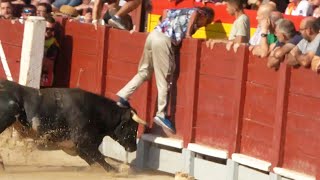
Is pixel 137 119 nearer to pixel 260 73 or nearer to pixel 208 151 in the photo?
pixel 208 151

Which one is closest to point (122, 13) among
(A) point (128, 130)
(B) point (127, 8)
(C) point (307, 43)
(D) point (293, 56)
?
(B) point (127, 8)

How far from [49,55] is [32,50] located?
12.4 inches

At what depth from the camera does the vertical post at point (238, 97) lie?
848 centimetres

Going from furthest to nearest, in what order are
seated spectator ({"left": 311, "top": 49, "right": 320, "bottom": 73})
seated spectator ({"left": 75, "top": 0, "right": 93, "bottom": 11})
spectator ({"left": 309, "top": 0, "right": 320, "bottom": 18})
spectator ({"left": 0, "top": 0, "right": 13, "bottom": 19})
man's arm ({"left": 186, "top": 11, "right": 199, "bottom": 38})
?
1. seated spectator ({"left": 75, "top": 0, "right": 93, "bottom": 11})
2. spectator ({"left": 0, "top": 0, "right": 13, "bottom": 19})
3. man's arm ({"left": 186, "top": 11, "right": 199, "bottom": 38})
4. spectator ({"left": 309, "top": 0, "right": 320, "bottom": 18})
5. seated spectator ({"left": 311, "top": 49, "right": 320, "bottom": 73})

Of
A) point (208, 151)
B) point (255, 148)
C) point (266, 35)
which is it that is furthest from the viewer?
point (208, 151)

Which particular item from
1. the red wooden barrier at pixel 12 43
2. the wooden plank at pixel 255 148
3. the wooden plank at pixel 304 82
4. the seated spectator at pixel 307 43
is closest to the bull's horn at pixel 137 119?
the wooden plank at pixel 255 148

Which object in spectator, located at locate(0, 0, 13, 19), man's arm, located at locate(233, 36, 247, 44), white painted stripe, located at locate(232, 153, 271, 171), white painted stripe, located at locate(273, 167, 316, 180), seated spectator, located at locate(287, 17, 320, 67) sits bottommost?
white painted stripe, located at locate(232, 153, 271, 171)

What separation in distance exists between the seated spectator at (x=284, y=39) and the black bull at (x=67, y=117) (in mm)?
1859

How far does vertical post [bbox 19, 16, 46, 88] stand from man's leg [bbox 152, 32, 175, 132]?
2167 millimetres

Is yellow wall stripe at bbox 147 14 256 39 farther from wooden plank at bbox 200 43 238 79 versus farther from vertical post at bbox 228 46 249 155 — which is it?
vertical post at bbox 228 46 249 155

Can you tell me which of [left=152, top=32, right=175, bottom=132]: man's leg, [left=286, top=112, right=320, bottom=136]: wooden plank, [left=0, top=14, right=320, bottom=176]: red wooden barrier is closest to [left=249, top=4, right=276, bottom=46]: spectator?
[left=0, top=14, right=320, bottom=176]: red wooden barrier

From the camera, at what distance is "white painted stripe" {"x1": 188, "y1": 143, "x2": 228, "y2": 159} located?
28.5 ft

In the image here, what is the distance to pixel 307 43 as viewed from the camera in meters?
7.52

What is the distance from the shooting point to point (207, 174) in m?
8.87
